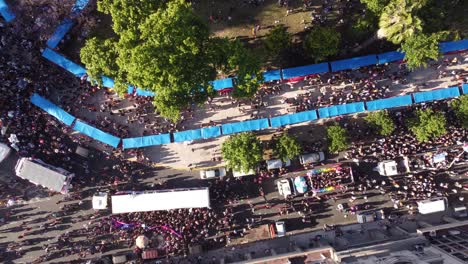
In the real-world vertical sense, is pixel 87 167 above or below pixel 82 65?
below

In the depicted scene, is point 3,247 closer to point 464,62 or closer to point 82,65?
point 82,65

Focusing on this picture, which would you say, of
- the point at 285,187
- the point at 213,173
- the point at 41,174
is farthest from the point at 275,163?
the point at 41,174

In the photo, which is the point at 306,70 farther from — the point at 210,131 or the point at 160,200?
the point at 160,200

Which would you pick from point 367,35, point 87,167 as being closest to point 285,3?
point 367,35

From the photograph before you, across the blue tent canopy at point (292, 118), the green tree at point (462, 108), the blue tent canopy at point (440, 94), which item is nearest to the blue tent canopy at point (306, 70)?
the blue tent canopy at point (292, 118)

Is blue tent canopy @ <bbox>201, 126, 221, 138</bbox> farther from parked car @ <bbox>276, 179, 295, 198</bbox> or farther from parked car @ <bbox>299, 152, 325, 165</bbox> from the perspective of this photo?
parked car @ <bbox>299, 152, 325, 165</bbox>

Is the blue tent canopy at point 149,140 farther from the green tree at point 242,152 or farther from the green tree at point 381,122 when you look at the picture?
the green tree at point 381,122
